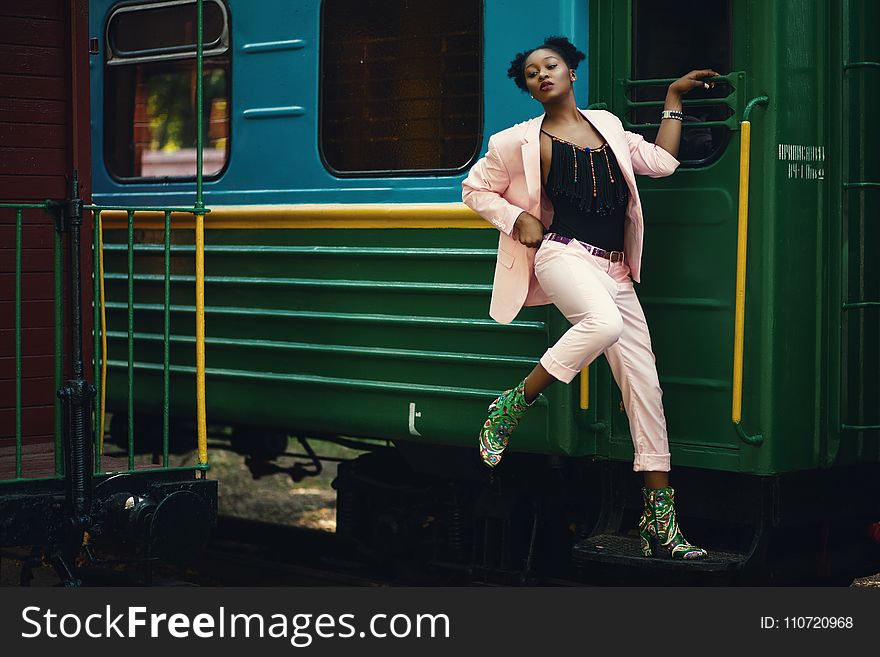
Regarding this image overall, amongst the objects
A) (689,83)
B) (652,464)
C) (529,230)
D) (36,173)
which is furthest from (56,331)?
(689,83)

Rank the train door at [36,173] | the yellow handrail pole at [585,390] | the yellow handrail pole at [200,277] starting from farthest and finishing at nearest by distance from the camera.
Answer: the train door at [36,173], the yellow handrail pole at [200,277], the yellow handrail pole at [585,390]

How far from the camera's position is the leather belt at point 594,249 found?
5.66 m

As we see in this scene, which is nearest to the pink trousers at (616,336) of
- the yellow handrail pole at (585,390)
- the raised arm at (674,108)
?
the yellow handrail pole at (585,390)

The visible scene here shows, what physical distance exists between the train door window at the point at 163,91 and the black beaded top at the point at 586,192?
87.7 inches

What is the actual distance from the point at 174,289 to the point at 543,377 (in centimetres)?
259

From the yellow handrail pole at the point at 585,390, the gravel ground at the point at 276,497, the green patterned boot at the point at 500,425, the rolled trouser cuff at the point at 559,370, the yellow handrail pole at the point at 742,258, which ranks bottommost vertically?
the gravel ground at the point at 276,497

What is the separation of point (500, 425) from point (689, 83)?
146 centimetres

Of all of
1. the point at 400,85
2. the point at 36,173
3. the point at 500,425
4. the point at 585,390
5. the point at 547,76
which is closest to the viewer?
the point at 547,76

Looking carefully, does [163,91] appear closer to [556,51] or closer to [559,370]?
[556,51]

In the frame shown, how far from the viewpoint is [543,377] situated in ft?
18.2

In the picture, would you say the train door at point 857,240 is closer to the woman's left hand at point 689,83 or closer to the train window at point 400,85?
the woman's left hand at point 689,83

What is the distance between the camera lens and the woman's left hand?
5.62 m

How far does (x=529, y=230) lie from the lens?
561 centimetres

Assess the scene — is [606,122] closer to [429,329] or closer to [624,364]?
[624,364]
